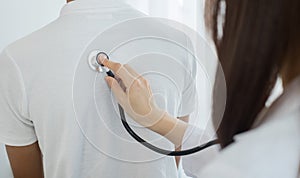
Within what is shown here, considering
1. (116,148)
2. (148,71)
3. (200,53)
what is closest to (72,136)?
(116,148)

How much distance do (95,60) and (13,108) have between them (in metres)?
0.21

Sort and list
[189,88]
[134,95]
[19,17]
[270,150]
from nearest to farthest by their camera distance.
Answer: [270,150] → [134,95] → [189,88] → [19,17]

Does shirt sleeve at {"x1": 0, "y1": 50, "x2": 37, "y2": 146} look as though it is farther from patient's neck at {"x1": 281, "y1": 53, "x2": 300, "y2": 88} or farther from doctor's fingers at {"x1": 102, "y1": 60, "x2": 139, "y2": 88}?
patient's neck at {"x1": 281, "y1": 53, "x2": 300, "y2": 88}

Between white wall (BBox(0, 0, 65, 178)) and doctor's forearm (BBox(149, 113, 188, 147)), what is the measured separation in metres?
0.62

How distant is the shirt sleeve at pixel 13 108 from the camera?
808 millimetres

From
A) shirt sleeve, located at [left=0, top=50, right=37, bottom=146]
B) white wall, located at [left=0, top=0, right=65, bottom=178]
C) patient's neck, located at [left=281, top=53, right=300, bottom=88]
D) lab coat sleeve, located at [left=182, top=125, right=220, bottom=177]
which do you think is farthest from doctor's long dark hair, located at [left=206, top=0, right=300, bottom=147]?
white wall, located at [left=0, top=0, right=65, bottom=178]

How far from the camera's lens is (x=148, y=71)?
0.85 m

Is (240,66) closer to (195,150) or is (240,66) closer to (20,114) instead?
(195,150)

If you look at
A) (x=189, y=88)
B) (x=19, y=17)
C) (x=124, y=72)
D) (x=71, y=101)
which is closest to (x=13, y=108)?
(x=71, y=101)

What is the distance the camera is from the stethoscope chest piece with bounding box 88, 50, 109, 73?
0.83 meters

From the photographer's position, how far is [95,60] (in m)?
0.84

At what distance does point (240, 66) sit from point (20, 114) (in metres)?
0.54

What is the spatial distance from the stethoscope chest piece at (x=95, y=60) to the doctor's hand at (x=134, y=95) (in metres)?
0.03

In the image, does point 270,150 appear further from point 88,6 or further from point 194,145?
point 88,6
